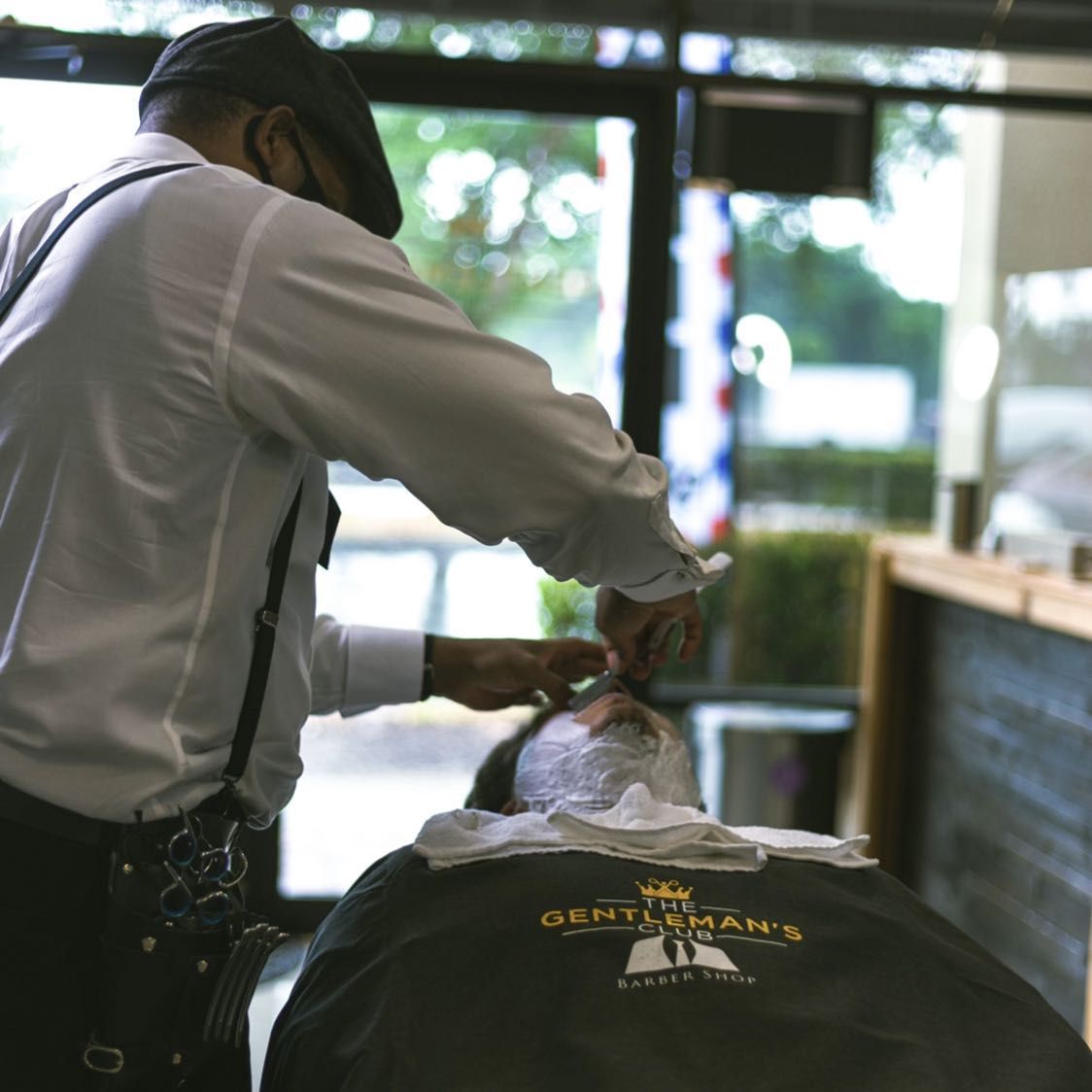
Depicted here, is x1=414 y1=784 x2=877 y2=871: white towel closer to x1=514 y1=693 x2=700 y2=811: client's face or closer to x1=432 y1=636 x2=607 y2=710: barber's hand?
x1=514 y1=693 x2=700 y2=811: client's face

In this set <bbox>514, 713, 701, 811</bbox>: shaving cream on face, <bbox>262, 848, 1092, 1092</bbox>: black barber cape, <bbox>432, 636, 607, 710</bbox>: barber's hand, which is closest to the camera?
<bbox>262, 848, 1092, 1092</bbox>: black barber cape

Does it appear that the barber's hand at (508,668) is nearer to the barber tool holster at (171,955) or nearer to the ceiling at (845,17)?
the barber tool holster at (171,955)

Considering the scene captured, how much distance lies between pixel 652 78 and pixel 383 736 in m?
1.91

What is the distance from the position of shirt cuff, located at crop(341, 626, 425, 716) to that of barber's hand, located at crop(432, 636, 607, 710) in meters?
0.03

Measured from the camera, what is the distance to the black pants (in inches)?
54.3

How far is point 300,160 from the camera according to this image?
1.61 meters

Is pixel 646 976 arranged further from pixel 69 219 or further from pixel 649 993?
pixel 69 219

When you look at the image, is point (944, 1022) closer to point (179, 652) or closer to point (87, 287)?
point (179, 652)

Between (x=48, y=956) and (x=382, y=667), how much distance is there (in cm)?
73

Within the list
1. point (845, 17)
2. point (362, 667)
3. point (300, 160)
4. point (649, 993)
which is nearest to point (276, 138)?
point (300, 160)

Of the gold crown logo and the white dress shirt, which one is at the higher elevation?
the white dress shirt

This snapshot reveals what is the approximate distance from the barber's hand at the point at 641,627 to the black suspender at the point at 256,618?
432 millimetres

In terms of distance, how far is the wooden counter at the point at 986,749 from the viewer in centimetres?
333

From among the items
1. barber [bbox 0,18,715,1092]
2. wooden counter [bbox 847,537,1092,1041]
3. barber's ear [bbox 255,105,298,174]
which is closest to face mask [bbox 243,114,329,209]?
barber's ear [bbox 255,105,298,174]
